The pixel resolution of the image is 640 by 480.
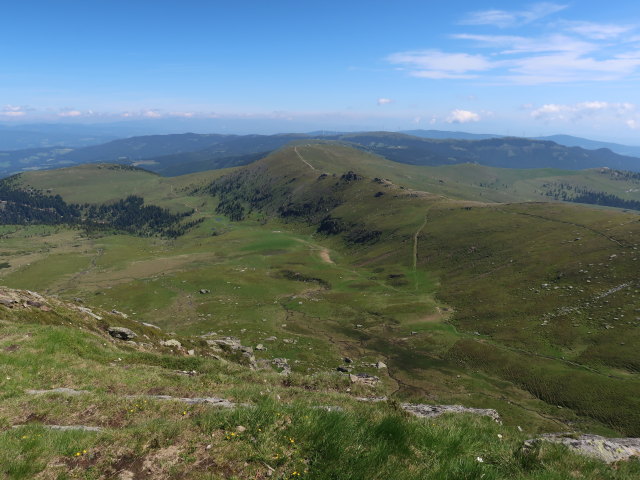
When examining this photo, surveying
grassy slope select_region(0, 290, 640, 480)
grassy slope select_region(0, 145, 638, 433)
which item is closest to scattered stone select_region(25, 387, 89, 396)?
grassy slope select_region(0, 290, 640, 480)

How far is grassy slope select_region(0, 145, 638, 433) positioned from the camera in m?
64.3

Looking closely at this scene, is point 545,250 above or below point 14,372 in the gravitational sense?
below

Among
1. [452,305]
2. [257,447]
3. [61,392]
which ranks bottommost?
[452,305]

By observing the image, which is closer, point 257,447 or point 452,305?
point 257,447

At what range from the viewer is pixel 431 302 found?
11138 cm

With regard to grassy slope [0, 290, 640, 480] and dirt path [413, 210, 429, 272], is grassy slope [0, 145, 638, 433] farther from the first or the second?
grassy slope [0, 290, 640, 480]

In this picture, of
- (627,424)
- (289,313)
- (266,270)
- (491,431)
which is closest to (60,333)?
(491,431)

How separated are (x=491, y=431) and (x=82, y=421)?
16251 mm

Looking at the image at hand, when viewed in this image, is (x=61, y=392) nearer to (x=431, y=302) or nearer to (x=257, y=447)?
(x=257, y=447)

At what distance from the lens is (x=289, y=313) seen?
107 metres

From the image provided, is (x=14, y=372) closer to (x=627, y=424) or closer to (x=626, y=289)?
(x=627, y=424)

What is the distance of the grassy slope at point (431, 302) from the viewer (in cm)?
6431

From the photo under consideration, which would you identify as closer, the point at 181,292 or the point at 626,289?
the point at 626,289

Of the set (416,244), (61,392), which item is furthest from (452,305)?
(61,392)
